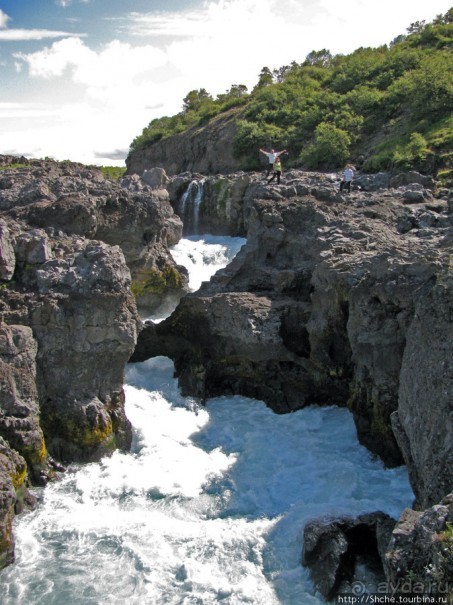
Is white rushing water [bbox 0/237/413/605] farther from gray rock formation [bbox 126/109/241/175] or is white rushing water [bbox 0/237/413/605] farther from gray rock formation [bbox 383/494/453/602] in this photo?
gray rock formation [bbox 126/109/241/175]

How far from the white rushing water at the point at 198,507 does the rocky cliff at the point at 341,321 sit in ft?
3.51

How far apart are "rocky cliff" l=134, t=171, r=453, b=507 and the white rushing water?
107 cm

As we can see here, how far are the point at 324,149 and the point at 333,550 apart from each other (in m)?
35.7

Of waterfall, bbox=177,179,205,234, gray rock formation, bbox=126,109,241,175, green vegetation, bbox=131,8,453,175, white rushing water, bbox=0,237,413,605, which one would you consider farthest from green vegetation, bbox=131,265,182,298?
gray rock formation, bbox=126,109,241,175

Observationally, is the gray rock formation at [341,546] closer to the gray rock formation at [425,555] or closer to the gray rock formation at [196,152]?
the gray rock formation at [425,555]

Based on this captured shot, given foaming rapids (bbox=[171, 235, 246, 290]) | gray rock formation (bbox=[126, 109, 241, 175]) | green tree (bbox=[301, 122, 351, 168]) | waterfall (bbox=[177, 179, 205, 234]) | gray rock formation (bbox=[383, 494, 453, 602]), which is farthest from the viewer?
gray rock formation (bbox=[126, 109, 241, 175])

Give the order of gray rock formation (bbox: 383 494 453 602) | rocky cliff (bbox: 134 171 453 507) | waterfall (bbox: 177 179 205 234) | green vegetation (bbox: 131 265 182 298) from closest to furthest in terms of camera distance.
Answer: gray rock formation (bbox: 383 494 453 602) < rocky cliff (bbox: 134 171 453 507) < green vegetation (bbox: 131 265 182 298) < waterfall (bbox: 177 179 205 234)

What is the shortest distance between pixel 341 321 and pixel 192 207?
2404 cm

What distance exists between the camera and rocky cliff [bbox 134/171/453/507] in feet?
38.3

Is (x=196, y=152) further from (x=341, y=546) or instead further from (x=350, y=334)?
(x=341, y=546)

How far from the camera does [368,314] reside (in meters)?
15.2

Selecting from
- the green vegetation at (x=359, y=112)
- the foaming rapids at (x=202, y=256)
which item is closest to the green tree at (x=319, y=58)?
the green vegetation at (x=359, y=112)

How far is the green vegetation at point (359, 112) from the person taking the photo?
1563 inches

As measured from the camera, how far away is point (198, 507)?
13320 millimetres
